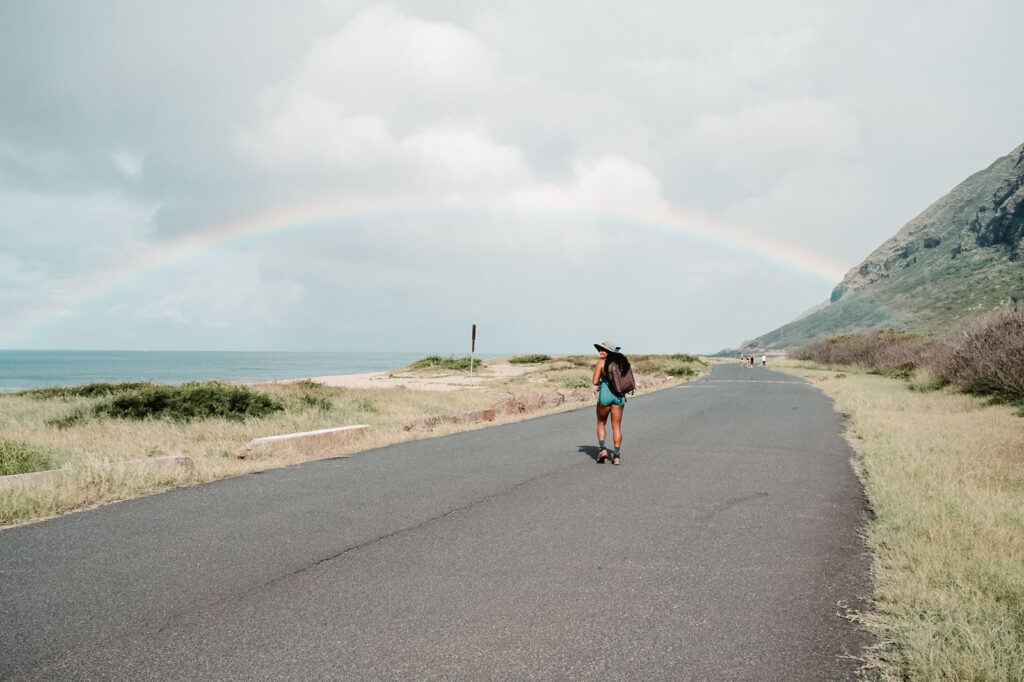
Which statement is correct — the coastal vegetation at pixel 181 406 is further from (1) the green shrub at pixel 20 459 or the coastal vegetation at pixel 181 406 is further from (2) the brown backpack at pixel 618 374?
(2) the brown backpack at pixel 618 374

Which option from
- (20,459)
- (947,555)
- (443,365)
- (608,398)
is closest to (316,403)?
(20,459)

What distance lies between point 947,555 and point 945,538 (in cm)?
59

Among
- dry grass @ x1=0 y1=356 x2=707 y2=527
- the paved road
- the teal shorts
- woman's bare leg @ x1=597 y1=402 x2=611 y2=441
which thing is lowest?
the paved road

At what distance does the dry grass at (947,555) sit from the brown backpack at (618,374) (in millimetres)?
3717

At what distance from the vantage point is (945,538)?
5.46 m

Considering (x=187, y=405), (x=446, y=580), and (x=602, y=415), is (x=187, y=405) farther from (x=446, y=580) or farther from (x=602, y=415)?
(x=446, y=580)

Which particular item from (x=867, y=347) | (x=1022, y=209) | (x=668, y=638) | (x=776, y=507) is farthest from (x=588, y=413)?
(x=1022, y=209)

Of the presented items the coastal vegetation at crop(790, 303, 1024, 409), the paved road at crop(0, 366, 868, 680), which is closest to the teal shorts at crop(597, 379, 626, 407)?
the paved road at crop(0, 366, 868, 680)

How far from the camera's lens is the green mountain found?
105 meters

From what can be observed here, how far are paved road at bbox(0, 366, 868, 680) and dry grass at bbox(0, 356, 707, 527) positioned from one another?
601 mm

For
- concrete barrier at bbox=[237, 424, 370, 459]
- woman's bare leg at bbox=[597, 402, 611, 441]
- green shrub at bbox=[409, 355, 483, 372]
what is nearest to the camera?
woman's bare leg at bbox=[597, 402, 611, 441]

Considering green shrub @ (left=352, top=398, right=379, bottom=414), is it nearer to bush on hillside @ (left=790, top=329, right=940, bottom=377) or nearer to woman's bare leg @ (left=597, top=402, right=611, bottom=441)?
woman's bare leg @ (left=597, top=402, right=611, bottom=441)

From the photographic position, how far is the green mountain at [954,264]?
10512 cm

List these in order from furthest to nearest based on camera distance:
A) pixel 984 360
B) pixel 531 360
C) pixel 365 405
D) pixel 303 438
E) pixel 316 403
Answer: pixel 531 360 → pixel 365 405 → pixel 316 403 → pixel 984 360 → pixel 303 438
